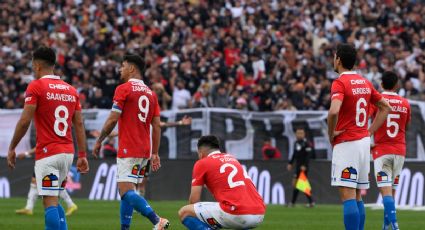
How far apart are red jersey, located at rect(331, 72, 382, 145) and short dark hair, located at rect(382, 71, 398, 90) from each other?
9.37ft

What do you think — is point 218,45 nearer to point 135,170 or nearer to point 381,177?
point 381,177

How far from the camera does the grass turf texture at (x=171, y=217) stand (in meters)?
19.3

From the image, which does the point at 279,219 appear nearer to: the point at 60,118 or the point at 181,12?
the point at 60,118

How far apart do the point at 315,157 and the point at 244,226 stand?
16507mm

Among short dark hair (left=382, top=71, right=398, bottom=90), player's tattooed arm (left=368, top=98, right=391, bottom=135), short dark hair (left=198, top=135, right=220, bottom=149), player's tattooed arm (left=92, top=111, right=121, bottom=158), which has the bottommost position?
short dark hair (left=198, top=135, right=220, bottom=149)

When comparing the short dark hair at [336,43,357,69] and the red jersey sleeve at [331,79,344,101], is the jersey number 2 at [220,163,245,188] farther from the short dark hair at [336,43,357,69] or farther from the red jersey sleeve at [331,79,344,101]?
the short dark hair at [336,43,357,69]

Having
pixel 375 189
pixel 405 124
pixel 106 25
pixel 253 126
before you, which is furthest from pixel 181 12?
pixel 405 124

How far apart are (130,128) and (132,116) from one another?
0.57ft

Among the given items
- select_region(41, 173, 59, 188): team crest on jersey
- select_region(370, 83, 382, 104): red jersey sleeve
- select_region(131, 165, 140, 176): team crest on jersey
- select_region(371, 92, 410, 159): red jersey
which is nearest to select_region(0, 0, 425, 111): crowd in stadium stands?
select_region(371, 92, 410, 159): red jersey

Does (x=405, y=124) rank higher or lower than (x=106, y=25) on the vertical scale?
lower

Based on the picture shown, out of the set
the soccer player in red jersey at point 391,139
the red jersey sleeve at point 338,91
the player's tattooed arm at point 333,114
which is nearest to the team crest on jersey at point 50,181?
the player's tattooed arm at point 333,114

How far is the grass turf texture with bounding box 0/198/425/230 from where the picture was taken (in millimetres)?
19312

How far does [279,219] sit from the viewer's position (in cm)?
2161

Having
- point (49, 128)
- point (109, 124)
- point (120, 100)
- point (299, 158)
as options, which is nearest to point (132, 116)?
point (120, 100)
